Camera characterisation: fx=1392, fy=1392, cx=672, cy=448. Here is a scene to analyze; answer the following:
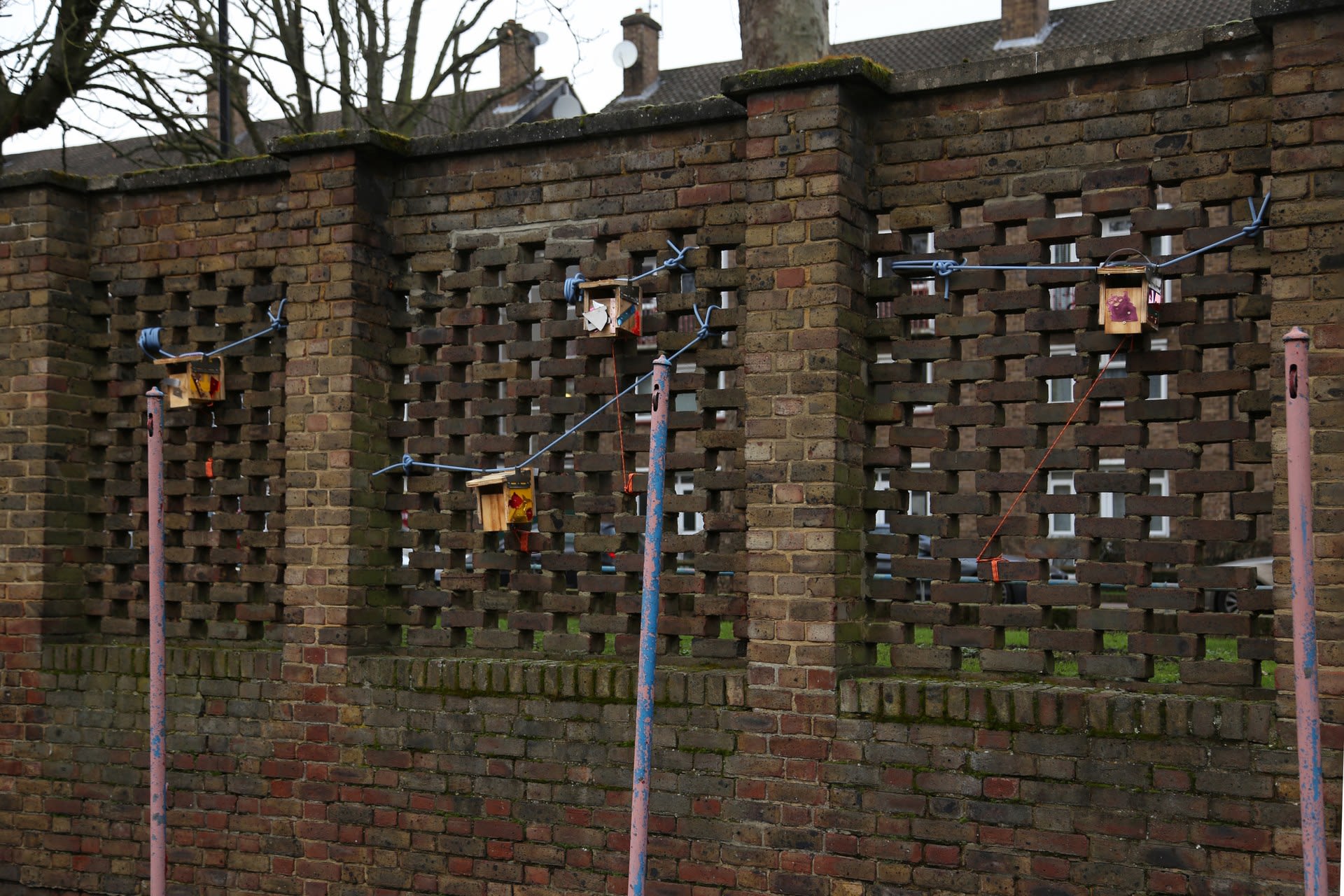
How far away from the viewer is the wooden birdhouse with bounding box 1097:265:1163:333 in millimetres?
4789

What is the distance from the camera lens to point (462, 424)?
20.4ft

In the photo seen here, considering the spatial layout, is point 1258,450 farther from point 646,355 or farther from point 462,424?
point 462,424

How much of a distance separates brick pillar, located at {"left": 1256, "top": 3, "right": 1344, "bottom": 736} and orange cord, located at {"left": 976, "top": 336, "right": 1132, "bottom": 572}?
0.56m

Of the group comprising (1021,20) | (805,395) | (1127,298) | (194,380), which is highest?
(1021,20)

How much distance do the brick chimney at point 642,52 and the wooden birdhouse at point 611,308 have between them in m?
29.9

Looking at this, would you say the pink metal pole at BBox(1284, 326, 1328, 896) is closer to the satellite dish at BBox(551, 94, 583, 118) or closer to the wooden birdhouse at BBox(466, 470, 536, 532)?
the wooden birdhouse at BBox(466, 470, 536, 532)

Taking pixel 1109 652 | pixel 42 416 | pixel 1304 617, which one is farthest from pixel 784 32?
pixel 1304 617

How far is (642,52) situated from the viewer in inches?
1371

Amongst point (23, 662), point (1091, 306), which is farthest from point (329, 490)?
point (1091, 306)

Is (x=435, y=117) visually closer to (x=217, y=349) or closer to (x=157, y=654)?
(x=217, y=349)

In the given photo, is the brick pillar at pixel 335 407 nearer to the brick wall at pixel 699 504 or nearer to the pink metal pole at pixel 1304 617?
the brick wall at pixel 699 504

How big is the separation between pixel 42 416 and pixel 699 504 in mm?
3538

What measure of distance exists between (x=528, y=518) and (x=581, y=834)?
1.33 metres

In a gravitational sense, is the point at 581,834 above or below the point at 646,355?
below
